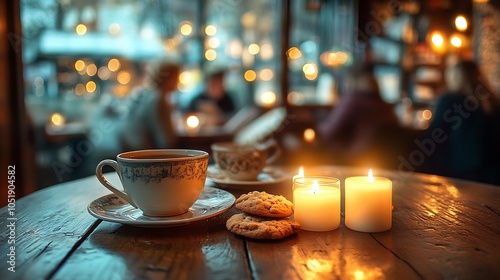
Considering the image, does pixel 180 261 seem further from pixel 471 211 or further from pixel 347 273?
pixel 471 211

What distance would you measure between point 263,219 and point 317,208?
0.10 m

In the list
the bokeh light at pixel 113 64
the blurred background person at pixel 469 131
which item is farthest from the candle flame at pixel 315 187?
the bokeh light at pixel 113 64

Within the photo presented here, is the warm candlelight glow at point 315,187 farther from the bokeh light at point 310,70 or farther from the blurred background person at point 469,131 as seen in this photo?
the bokeh light at point 310,70

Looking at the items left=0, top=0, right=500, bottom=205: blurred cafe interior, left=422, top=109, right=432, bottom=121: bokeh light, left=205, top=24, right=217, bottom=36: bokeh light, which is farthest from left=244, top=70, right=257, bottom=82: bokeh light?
left=422, top=109, right=432, bottom=121: bokeh light

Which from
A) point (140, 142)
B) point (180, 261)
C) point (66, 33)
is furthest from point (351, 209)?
point (66, 33)

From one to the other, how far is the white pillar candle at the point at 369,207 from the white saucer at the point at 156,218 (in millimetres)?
240

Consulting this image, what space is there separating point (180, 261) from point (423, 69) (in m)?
5.80

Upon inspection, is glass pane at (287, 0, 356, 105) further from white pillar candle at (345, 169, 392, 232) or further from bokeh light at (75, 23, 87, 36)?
white pillar candle at (345, 169, 392, 232)

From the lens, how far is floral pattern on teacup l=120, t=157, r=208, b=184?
0.83 m

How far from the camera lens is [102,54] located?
581cm

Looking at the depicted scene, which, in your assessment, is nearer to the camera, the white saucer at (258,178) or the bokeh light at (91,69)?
the white saucer at (258,178)

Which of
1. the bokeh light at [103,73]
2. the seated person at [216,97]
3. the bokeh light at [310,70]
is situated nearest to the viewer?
the seated person at [216,97]

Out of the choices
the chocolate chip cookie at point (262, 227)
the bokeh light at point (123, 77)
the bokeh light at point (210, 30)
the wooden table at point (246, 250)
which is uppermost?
the bokeh light at point (210, 30)

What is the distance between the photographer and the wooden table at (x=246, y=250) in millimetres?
652
